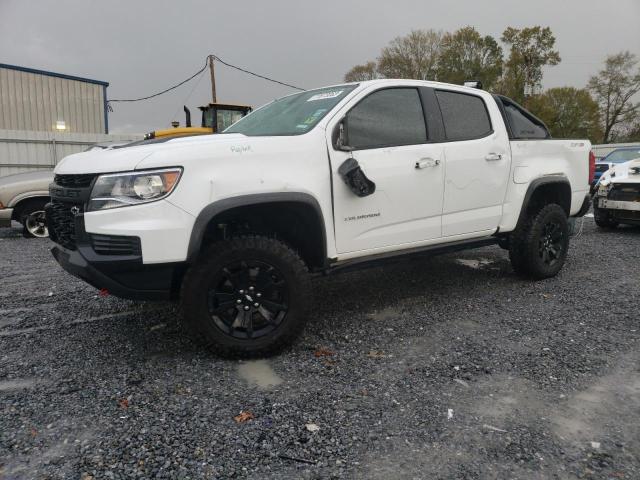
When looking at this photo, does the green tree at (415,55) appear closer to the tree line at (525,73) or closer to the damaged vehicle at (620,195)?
the tree line at (525,73)

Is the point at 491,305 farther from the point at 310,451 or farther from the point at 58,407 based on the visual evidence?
the point at 58,407

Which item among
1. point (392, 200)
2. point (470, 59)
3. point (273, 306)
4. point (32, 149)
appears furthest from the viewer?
point (470, 59)

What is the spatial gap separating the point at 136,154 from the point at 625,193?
26.2 feet

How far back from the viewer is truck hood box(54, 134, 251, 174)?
2.90 meters

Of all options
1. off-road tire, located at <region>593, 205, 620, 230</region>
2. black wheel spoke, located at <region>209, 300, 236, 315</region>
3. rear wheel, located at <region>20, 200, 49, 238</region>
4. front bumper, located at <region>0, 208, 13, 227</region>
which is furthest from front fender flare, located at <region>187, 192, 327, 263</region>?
off-road tire, located at <region>593, 205, 620, 230</region>

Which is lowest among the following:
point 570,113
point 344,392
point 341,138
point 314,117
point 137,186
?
point 344,392

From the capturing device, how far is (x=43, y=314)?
424cm

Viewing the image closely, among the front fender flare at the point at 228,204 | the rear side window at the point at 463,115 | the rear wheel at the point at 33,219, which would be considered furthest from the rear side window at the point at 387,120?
the rear wheel at the point at 33,219

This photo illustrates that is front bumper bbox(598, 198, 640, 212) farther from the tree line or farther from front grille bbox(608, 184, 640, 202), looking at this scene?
the tree line

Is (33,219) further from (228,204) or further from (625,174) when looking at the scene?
(625,174)

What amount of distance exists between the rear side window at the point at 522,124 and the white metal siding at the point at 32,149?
46.4 ft

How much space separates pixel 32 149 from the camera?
48.5ft

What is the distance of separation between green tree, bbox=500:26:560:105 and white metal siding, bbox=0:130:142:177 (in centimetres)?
3711

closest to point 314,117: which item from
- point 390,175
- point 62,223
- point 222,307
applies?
point 390,175
